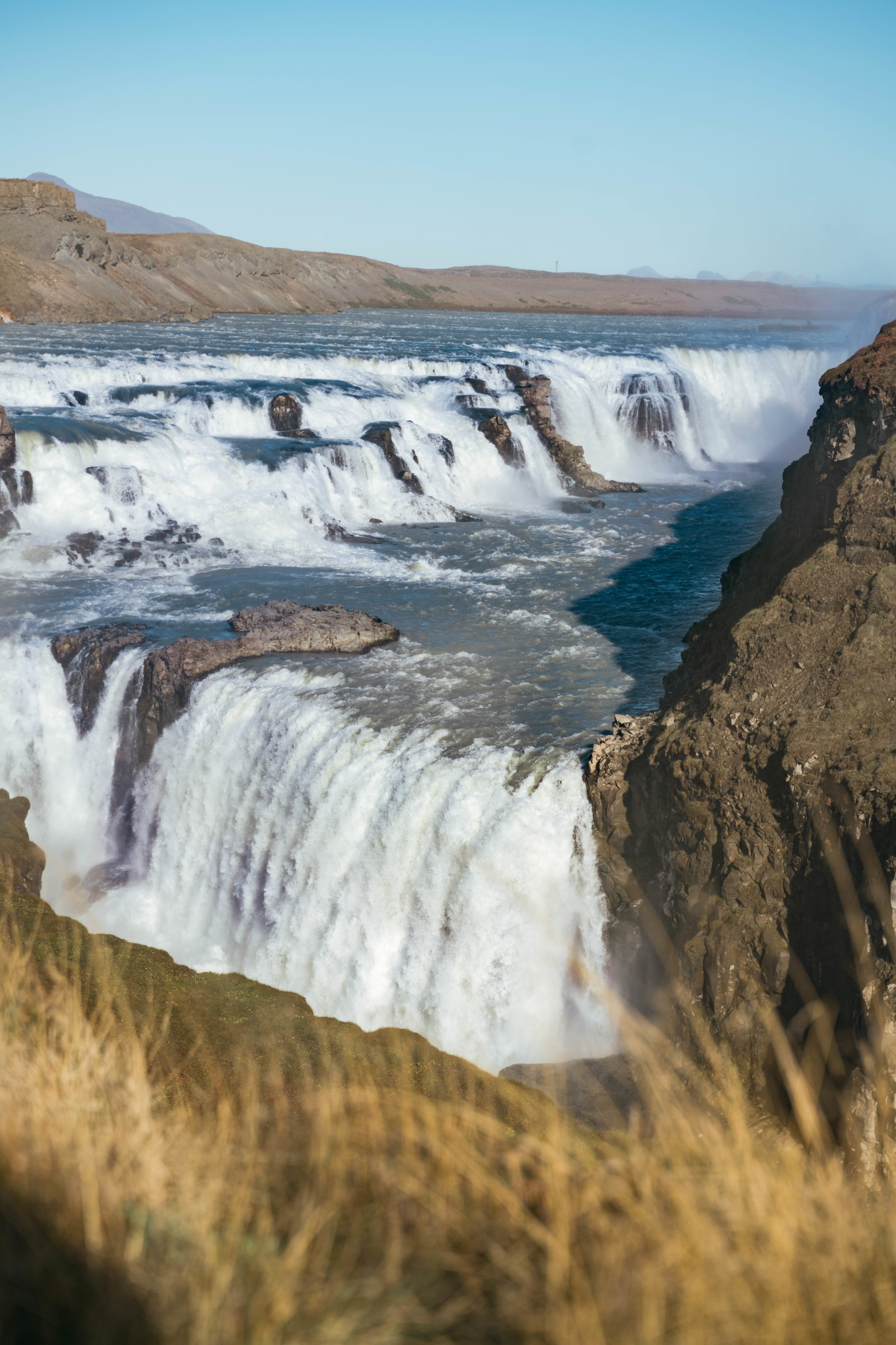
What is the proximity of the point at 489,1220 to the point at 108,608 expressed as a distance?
49.5ft

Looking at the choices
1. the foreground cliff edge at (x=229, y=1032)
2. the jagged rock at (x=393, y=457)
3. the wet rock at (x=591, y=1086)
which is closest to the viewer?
the foreground cliff edge at (x=229, y=1032)

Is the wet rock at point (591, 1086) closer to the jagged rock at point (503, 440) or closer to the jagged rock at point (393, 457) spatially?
the jagged rock at point (393, 457)

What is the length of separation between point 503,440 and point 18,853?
20802 mm

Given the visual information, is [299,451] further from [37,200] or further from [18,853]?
[37,200]

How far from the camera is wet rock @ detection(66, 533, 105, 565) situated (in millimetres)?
19000

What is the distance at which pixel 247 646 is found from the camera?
13602mm

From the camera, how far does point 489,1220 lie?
8.00 ft

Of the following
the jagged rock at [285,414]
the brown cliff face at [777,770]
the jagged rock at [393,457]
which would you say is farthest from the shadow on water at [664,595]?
the jagged rock at [285,414]

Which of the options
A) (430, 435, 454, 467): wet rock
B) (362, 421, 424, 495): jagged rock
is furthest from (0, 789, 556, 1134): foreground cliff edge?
(430, 435, 454, 467): wet rock

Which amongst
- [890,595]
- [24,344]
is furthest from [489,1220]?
[24,344]

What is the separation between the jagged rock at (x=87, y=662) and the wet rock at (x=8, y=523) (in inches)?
256

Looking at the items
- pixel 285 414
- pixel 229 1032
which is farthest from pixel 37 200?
pixel 229 1032

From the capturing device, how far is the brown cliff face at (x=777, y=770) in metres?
7.27

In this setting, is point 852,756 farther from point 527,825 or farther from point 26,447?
point 26,447
